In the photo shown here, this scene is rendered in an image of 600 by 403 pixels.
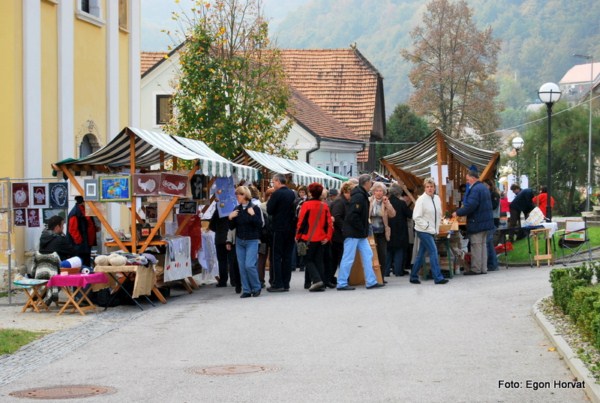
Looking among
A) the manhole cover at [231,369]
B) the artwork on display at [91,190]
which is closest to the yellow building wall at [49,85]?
the artwork on display at [91,190]

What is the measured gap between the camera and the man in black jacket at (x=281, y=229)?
60.7 feet

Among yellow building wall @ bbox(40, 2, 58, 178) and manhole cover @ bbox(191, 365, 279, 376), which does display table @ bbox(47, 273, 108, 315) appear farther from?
yellow building wall @ bbox(40, 2, 58, 178)

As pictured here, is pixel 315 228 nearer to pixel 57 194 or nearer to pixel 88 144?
pixel 57 194

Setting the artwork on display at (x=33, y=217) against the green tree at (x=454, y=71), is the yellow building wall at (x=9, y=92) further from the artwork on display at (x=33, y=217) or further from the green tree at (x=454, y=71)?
the green tree at (x=454, y=71)

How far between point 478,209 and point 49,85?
8550 mm

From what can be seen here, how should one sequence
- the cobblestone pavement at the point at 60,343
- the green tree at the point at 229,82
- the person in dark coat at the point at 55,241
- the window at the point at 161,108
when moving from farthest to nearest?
the window at the point at 161,108, the green tree at the point at 229,82, the person in dark coat at the point at 55,241, the cobblestone pavement at the point at 60,343

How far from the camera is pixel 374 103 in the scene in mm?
53688

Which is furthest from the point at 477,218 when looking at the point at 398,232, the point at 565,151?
the point at 565,151

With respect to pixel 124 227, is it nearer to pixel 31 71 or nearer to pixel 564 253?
pixel 31 71

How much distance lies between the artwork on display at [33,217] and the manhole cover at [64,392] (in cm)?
841

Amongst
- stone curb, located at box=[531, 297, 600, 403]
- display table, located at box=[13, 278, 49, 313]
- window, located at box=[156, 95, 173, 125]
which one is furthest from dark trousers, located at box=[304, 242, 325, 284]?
window, located at box=[156, 95, 173, 125]

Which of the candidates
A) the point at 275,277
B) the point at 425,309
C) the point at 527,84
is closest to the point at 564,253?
the point at 275,277

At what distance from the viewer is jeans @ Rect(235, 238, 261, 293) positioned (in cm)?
1798

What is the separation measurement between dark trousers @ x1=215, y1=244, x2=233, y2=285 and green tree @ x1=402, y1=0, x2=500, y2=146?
193 ft
